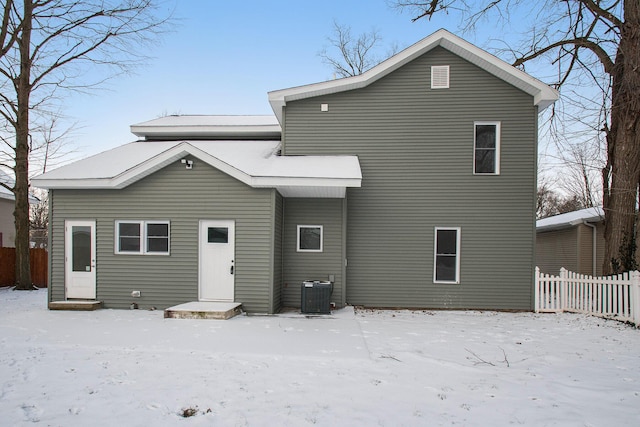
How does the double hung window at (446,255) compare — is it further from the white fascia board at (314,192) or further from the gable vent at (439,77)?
the gable vent at (439,77)

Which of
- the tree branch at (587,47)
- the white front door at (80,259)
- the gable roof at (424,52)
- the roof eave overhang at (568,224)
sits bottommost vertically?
the white front door at (80,259)

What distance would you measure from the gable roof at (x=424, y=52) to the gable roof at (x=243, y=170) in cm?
175

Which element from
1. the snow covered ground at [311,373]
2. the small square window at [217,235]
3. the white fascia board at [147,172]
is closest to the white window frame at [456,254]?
the snow covered ground at [311,373]

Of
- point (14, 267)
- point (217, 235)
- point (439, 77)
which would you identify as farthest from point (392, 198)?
point (14, 267)

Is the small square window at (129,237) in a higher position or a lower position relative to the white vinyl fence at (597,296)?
higher

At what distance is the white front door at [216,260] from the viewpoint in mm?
10164

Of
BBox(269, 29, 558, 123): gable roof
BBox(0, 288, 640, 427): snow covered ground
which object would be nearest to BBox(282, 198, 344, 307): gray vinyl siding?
BBox(0, 288, 640, 427): snow covered ground

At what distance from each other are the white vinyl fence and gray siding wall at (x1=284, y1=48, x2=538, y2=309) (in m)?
0.77

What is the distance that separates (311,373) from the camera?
562cm

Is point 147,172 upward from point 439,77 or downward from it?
downward

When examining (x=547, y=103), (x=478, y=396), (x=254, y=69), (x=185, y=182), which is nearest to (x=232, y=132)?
(x=185, y=182)

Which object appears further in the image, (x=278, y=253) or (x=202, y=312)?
(x=278, y=253)

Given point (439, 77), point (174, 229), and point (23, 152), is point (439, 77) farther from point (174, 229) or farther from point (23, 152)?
point (23, 152)

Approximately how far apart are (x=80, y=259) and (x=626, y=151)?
48.8 ft
